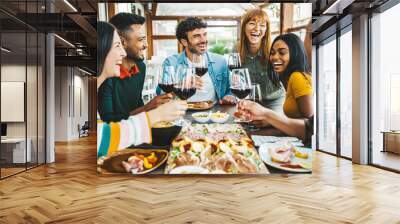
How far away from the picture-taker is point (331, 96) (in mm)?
9180

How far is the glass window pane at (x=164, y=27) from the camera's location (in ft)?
19.0

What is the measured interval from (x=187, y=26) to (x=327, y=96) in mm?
5113

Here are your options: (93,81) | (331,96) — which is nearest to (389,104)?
(331,96)

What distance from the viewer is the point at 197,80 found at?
575 centimetres

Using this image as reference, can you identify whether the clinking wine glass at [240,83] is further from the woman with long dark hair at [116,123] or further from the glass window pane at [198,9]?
the glass window pane at [198,9]

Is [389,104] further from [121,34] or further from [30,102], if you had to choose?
[30,102]

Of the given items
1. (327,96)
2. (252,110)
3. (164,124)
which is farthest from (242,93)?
(327,96)

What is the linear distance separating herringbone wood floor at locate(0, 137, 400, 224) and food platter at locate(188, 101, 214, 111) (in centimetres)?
108

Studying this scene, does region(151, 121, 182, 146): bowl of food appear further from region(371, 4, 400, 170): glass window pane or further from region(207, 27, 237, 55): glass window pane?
region(371, 4, 400, 170): glass window pane

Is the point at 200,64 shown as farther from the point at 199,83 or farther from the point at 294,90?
the point at 294,90

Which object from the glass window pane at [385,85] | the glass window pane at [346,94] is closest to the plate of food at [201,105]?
the glass window pane at [385,85]

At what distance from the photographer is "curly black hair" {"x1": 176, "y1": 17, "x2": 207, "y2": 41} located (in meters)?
5.81

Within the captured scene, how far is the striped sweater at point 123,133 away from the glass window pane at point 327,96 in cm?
520

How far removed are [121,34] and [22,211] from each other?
9.88 ft
